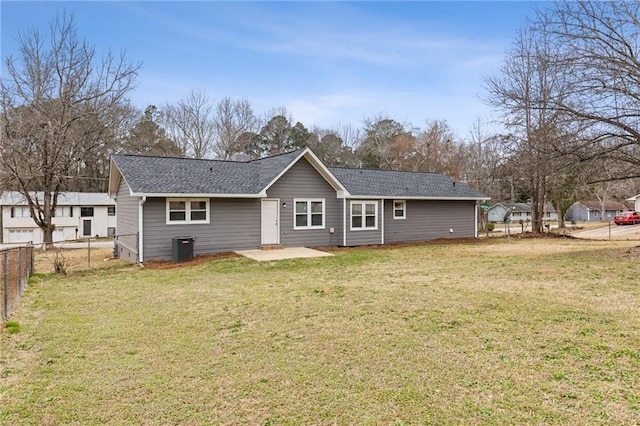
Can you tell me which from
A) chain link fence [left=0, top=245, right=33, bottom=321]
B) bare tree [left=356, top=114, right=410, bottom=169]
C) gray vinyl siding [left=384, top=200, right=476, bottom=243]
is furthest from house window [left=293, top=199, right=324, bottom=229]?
bare tree [left=356, top=114, right=410, bottom=169]

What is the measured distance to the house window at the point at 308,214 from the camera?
52.5ft

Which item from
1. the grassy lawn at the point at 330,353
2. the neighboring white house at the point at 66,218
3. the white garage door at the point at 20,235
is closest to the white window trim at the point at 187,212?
the grassy lawn at the point at 330,353

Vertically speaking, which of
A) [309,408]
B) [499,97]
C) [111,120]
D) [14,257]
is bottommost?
[309,408]

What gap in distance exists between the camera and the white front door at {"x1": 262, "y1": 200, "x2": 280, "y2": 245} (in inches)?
605

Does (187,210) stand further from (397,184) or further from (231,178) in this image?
(397,184)

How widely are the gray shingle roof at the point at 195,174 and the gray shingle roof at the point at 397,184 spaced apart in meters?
3.45

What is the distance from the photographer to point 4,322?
5.84m

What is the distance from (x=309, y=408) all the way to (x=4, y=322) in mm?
5128

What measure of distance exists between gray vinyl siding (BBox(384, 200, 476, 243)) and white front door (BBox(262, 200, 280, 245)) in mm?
5196

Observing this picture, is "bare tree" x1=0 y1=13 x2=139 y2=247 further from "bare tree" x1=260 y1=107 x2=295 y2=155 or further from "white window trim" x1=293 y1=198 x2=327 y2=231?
"bare tree" x1=260 y1=107 x2=295 y2=155

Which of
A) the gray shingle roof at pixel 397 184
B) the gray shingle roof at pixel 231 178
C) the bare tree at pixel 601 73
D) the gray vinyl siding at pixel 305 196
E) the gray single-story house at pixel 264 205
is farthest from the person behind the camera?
the gray shingle roof at pixel 397 184

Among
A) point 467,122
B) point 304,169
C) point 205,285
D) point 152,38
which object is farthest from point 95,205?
point 467,122

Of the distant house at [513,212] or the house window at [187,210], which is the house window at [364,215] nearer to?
the house window at [187,210]

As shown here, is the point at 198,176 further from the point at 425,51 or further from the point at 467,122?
the point at 467,122
